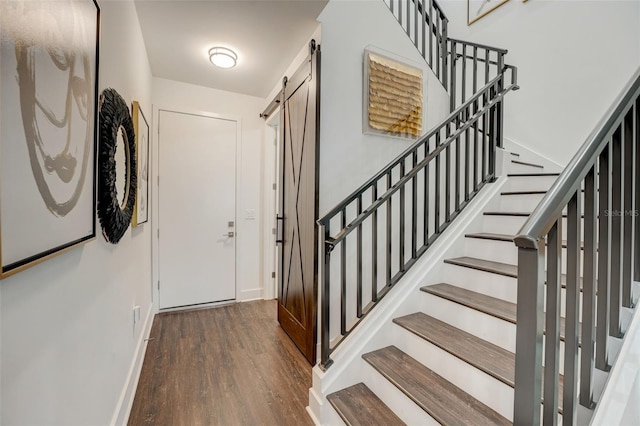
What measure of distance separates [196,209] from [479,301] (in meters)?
3.04

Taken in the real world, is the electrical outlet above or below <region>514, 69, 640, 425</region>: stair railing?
below

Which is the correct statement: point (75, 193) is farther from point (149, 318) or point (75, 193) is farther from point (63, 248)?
point (149, 318)

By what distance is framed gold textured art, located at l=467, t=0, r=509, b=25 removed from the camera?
136 inches

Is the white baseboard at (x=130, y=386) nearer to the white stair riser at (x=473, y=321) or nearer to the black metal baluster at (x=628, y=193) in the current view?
the white stair riser at (x=473, y=321)

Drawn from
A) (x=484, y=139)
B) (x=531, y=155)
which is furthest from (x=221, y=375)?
(x=531, y=155)

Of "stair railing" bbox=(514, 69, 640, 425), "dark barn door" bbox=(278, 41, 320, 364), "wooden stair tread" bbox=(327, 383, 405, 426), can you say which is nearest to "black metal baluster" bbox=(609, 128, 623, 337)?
"stair railing" bbox=(514, 69, 640, 425)

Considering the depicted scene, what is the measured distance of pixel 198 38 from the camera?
2.44 meters

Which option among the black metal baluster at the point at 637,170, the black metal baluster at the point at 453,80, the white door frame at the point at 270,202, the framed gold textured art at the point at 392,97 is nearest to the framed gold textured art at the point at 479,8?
the black metal baluster at the point at 453,80

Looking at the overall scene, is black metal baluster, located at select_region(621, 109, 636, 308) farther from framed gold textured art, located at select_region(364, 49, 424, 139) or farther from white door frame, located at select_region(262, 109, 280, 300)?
white door frame, located at select_region(262, 109, 280, 300)

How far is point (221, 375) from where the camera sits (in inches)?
83.1

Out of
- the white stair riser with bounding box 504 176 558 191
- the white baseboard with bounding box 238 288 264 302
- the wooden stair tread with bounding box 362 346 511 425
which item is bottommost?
the white baseboard with bounding box 238 288 264 302

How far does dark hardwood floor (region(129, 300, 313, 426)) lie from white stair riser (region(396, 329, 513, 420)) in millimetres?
776

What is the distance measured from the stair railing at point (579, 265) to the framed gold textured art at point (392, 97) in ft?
5.26

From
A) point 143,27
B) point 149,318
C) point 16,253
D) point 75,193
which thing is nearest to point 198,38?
point 143,27
